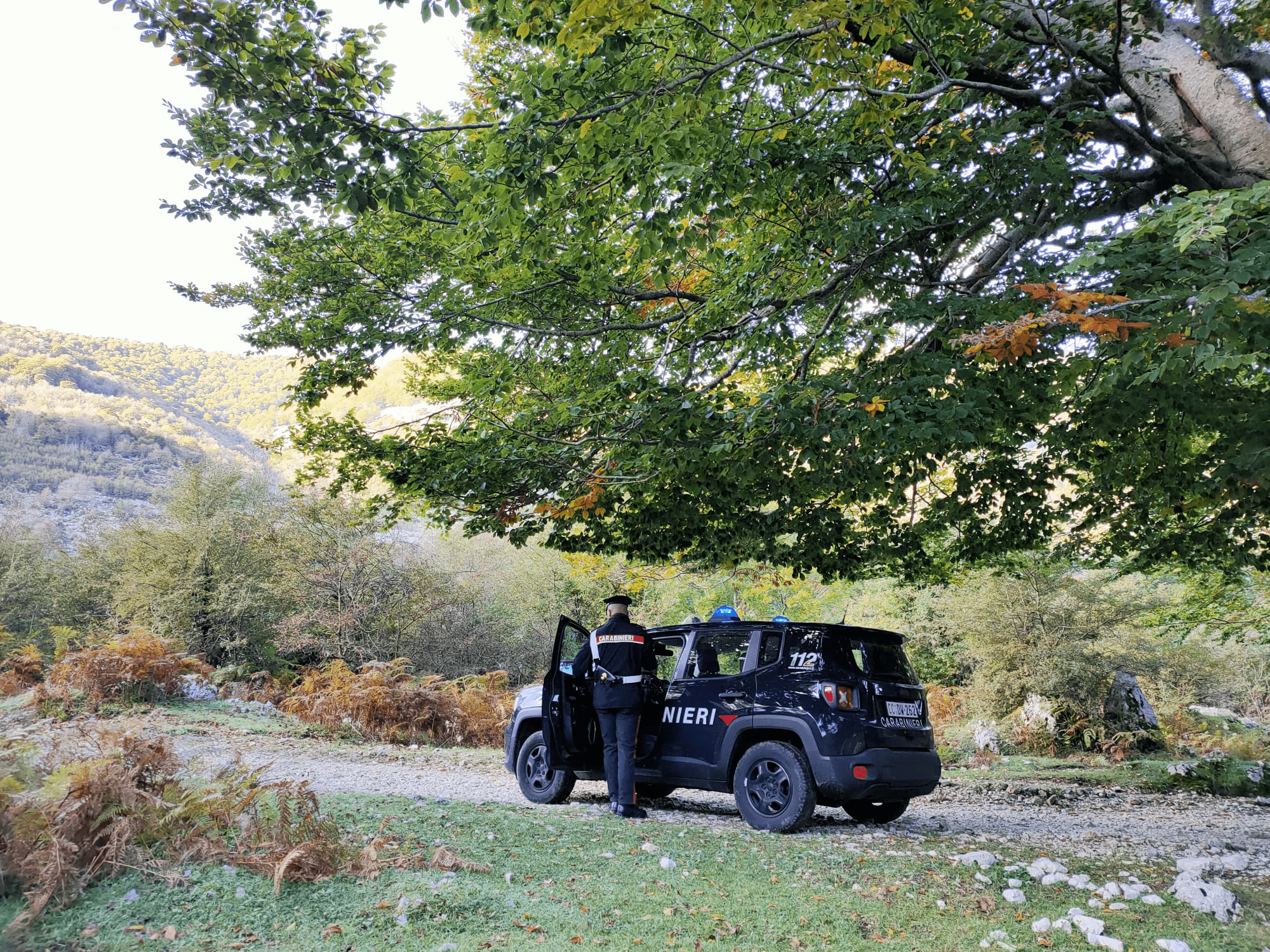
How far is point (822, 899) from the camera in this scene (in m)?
4.28

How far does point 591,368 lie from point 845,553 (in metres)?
3.97

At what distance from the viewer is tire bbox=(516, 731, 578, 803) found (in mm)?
7578

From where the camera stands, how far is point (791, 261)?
7.41 m

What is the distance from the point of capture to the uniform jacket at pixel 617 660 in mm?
6938

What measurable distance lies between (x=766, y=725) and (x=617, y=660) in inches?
58.9

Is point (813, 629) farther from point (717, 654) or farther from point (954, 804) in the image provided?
point (954, 804)

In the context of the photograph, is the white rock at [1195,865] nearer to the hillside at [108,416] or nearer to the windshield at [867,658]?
the windshield at [867,658]

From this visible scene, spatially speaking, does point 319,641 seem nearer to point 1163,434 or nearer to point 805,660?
point 805,660

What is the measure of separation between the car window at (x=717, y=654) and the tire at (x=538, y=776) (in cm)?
170

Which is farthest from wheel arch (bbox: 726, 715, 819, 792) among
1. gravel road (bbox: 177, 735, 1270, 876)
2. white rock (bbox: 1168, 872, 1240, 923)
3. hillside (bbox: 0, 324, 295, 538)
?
hillside (bbox: 0, 324, 295, 538)

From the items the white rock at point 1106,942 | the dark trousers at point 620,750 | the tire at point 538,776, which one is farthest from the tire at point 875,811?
the white rock at point 1106,942

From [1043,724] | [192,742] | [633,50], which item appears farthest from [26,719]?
[1043,724]

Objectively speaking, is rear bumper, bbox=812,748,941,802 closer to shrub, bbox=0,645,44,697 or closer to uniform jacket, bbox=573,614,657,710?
uniform jacket, bbox=573,614,657,710

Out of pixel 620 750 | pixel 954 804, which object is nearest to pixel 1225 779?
pixel 954 804
